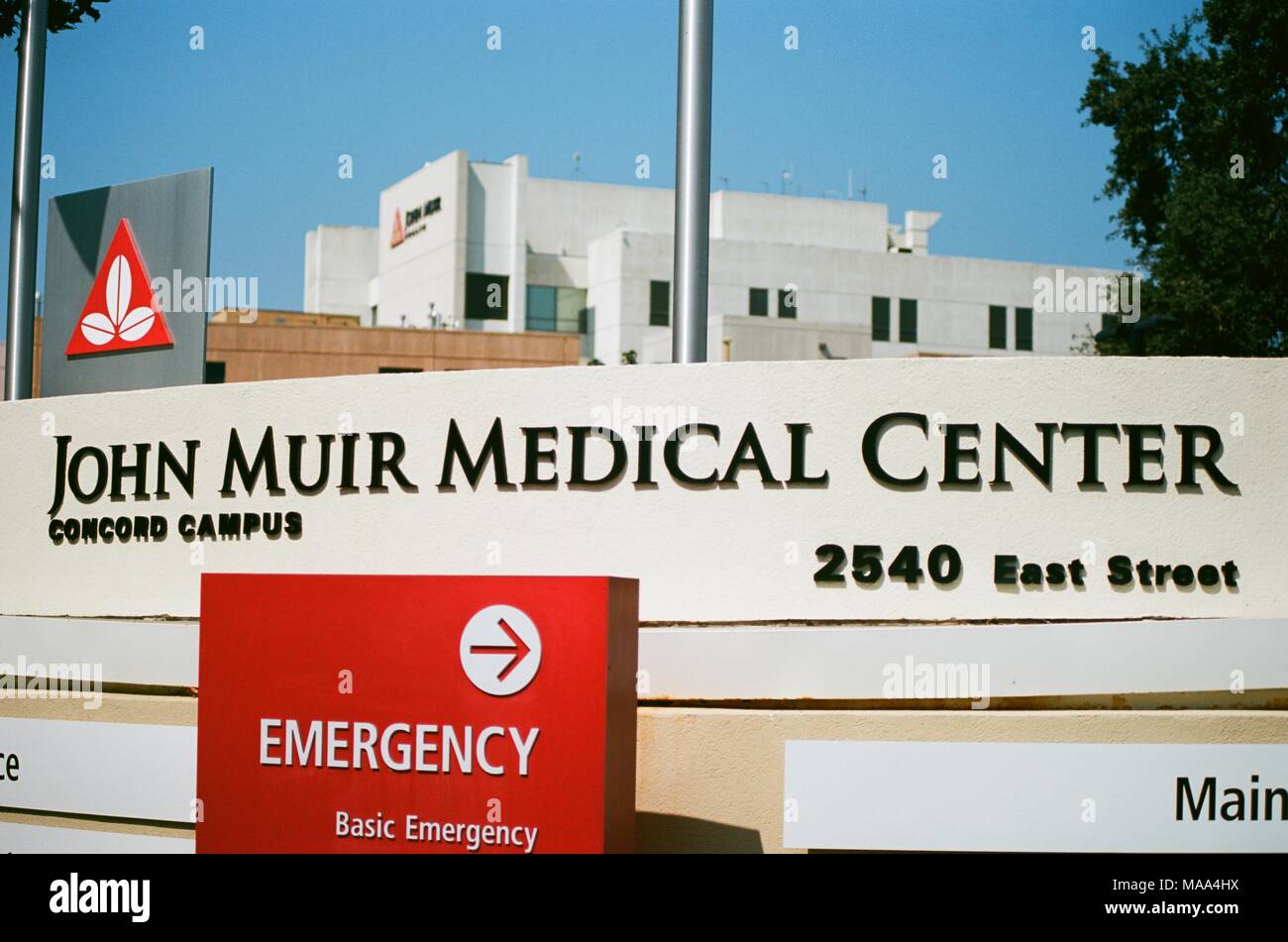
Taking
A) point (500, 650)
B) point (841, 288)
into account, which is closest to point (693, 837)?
point (500, 650)

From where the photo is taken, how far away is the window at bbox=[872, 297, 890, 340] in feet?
186

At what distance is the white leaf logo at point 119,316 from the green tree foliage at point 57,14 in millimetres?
3839

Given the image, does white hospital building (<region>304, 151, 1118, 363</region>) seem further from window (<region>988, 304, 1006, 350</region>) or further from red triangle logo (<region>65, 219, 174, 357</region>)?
red triangle logo (<region>65, 219, 174, 357</region>)

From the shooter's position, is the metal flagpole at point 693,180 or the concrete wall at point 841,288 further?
the concrete wall at point 841,288

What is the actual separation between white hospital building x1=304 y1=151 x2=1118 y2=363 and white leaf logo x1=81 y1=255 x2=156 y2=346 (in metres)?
41.8

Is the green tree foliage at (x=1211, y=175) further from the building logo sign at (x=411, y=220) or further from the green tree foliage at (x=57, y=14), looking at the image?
the building logo sign at (x=411, y=220)

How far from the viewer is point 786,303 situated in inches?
2131

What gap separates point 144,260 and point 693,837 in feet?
17.6

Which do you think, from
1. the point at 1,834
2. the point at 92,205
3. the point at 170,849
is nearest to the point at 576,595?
the point at 170,849

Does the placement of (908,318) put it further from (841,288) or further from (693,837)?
(693,837)

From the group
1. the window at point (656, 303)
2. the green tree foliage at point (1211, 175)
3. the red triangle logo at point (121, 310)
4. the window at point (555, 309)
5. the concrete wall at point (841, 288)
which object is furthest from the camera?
the window at point (555, 309)

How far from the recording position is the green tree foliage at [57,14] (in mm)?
12672

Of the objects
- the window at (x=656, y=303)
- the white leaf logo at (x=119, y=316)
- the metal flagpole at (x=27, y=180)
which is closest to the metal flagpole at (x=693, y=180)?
the white leaf logo at (x=119, y=316)
